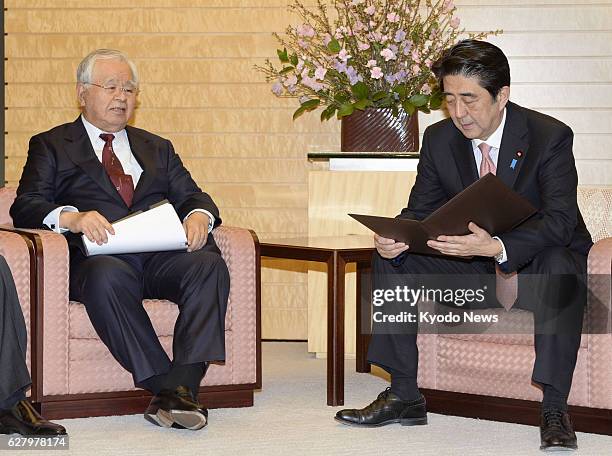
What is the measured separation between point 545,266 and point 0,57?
3.37 m

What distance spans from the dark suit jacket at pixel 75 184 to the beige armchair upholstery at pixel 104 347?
19 centimetres

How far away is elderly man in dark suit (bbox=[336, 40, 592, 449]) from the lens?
10.8ft

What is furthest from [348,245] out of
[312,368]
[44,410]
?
[44,410]

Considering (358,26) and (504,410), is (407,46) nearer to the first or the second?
(358,26)

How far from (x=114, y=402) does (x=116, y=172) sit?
840 mm

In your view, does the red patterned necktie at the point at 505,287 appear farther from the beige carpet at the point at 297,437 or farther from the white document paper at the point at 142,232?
the white document paper at the point at 142,232

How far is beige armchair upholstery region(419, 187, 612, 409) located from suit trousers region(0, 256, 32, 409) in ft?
4.29

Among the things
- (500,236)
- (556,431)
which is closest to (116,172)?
(500,236)

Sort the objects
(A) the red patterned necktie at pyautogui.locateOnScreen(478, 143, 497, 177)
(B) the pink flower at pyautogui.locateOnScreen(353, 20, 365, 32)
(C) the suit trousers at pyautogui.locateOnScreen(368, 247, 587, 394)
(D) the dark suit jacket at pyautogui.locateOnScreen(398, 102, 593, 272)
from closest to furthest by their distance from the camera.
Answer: (C) the suit trousers at pyautogui.locateOnScreen(368, 247, 587, 394)
(D) the dark suit jacket at pyautogui.locateOnScreen(398, 102, 593, 272)
(A) the red patterned necktie at pyautogui.locateOnScreen(478, 143, 497, 177)
(B) the pink flower at pyautogui.locateOnScreen(353, 20, 365, 32)

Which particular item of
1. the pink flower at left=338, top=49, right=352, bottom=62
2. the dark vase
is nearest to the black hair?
the pink flower at left=338, top=49, right=352, bottom=62

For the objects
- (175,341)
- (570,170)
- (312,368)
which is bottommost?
(312,368)

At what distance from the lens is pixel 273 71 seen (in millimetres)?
5297

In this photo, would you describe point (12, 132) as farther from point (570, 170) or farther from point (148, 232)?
point (570, 170)

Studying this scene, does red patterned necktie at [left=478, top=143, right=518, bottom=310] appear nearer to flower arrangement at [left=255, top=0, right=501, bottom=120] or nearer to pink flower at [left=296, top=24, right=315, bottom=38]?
flower arrangement at [left=255, top=0, right=501, bottom=120]
